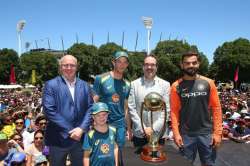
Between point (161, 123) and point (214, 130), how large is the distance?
80 cm

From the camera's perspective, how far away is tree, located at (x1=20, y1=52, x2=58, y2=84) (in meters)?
68.1

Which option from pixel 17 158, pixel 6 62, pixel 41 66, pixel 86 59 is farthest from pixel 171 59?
pixel 17 158

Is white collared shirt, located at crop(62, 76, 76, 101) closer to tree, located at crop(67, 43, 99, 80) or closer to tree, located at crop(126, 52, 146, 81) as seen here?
tree, located at crop(126, 52, 146, 81)

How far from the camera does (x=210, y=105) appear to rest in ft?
15.4

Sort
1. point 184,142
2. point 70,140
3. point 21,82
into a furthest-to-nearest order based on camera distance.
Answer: point 21,82, point 184,142, point 70,140

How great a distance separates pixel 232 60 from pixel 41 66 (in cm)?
3889

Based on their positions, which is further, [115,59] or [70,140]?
[115,59]

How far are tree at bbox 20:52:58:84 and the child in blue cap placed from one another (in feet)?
213

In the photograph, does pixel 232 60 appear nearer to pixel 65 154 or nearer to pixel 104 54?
pixel 104 54

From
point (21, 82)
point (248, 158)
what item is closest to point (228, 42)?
point (21, 82)

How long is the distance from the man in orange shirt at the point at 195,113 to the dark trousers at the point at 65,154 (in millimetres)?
1379

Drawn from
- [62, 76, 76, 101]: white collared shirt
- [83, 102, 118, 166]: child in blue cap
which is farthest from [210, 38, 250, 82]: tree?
[83, 102, 118, 166]: child in blue cap

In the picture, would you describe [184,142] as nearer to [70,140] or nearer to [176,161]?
[176,161]

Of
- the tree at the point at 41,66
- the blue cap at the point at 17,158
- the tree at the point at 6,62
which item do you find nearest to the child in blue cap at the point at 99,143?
the blue cap at the point at 17,158
